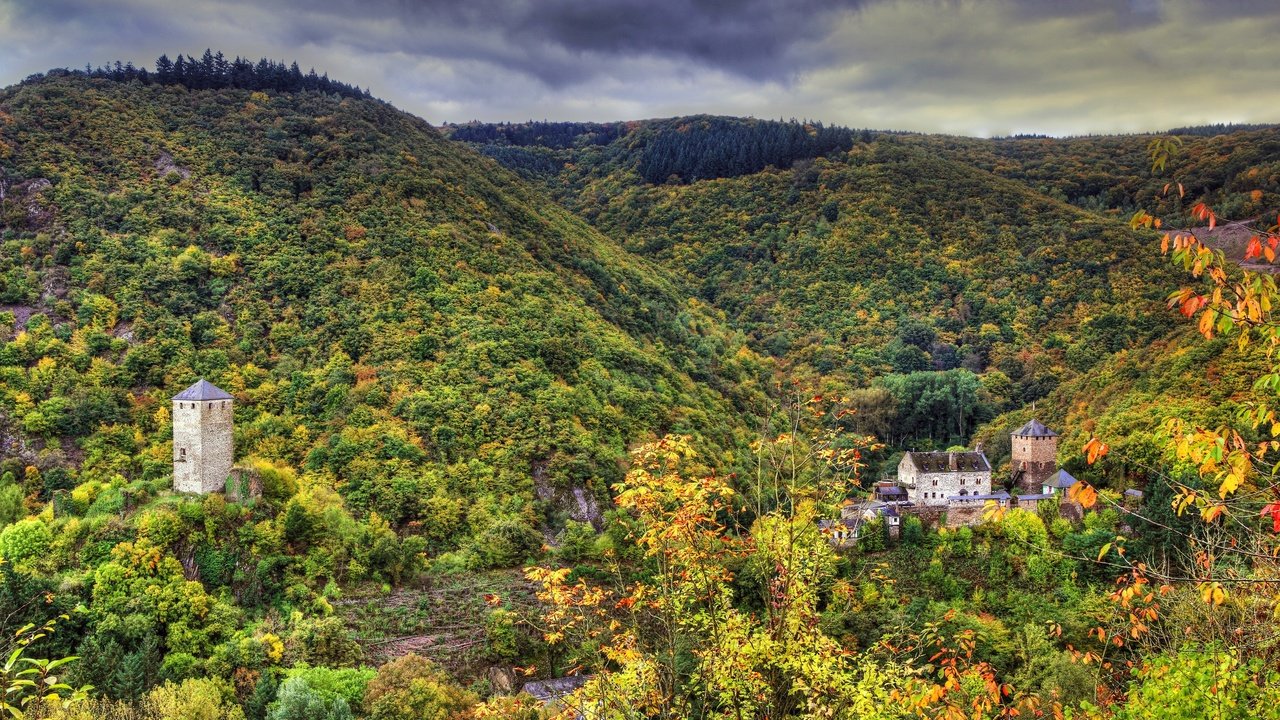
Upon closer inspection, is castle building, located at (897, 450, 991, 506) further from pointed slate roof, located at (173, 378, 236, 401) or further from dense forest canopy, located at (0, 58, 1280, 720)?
pointed slate roof, located at (173, 378, 236, 401)

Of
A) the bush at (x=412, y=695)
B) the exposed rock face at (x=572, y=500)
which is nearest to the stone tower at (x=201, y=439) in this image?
the bush at (x=412, y=695)

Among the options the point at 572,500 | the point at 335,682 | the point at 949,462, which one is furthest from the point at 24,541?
the point at 949,462

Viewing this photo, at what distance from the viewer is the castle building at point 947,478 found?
33.8 metres

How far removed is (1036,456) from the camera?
112 ft

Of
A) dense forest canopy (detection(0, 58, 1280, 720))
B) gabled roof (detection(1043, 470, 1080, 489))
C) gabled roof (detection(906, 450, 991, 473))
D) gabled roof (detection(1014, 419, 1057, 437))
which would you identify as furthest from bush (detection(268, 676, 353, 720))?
gabled roof (detection(1014, 419, 1057, 437))

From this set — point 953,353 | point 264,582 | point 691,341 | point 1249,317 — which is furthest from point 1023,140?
point 1249,317

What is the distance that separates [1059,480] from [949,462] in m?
4.23

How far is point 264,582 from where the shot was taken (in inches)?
1041

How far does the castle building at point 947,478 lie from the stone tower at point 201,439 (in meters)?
26.7

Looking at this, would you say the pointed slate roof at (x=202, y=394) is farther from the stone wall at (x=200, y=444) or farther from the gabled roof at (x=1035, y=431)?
the gabled roof at (x=1035, y=431)

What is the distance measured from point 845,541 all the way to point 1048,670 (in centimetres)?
946

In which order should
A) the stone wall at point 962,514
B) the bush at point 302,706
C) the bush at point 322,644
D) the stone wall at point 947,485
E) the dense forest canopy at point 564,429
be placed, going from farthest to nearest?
the stone wall at point 947,485
the stone wall at point 962,514
the bush at point 322,644
the bush at point 302,706
the dense forest canopy at point 564,429

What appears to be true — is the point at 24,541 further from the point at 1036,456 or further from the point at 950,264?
the point at 950,264

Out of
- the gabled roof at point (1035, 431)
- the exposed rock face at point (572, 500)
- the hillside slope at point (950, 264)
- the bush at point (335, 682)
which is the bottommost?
the bush at point (335, 682)
